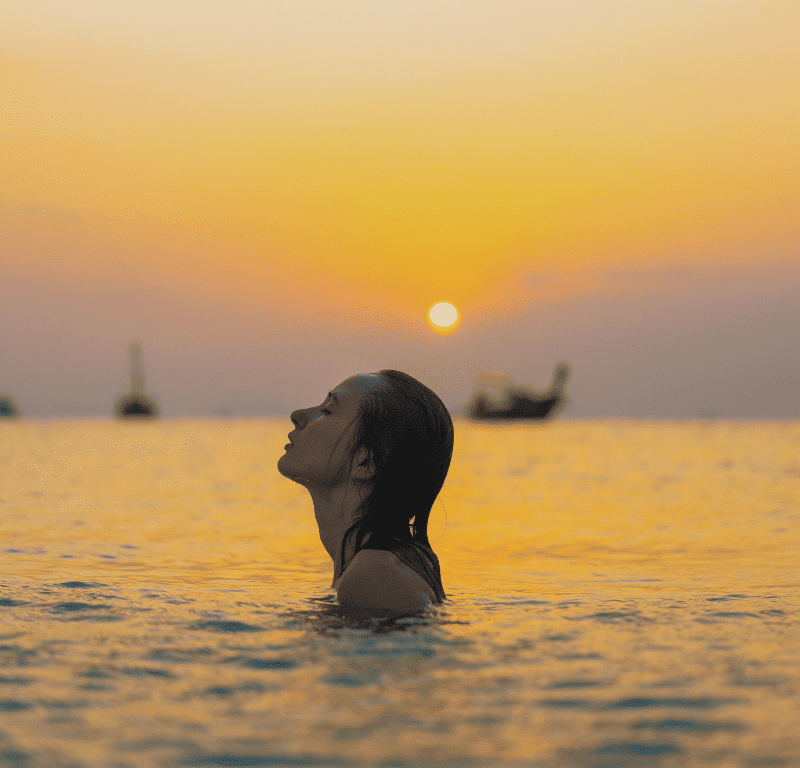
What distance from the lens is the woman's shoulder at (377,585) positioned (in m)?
5.03

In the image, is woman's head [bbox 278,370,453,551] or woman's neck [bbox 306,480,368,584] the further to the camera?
woman's neck [bbox 306,480,368,584]

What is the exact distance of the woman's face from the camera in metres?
5.21

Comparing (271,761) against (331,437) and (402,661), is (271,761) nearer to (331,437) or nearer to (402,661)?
(402,661)

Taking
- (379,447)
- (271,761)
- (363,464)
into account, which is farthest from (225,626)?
(271,761)

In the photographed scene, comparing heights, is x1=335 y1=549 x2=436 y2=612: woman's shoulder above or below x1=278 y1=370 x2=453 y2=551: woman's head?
below

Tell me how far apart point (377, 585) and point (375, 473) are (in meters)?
0.62

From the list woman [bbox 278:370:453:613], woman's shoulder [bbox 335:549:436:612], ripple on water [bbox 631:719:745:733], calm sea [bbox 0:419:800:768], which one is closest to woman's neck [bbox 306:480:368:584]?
woman [bbox 278:370:453:613]

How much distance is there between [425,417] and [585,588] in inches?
175

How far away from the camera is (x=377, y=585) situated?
504 centimetres

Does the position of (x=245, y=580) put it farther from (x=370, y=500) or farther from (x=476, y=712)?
(x=476, y=712)

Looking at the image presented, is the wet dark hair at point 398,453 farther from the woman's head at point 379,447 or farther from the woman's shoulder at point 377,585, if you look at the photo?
the woman's shoulder at point 377,585

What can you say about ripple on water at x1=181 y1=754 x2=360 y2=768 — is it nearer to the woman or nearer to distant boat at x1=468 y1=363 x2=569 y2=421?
the woman

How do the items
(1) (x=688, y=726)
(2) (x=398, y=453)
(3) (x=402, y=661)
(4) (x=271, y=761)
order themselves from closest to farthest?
(4) (x=271, y=761), (1) (x=688, y=726), (3) (x=402, y=661), (2) (x=398, y=453)

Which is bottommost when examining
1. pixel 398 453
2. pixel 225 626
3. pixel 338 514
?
pixel 225 626
